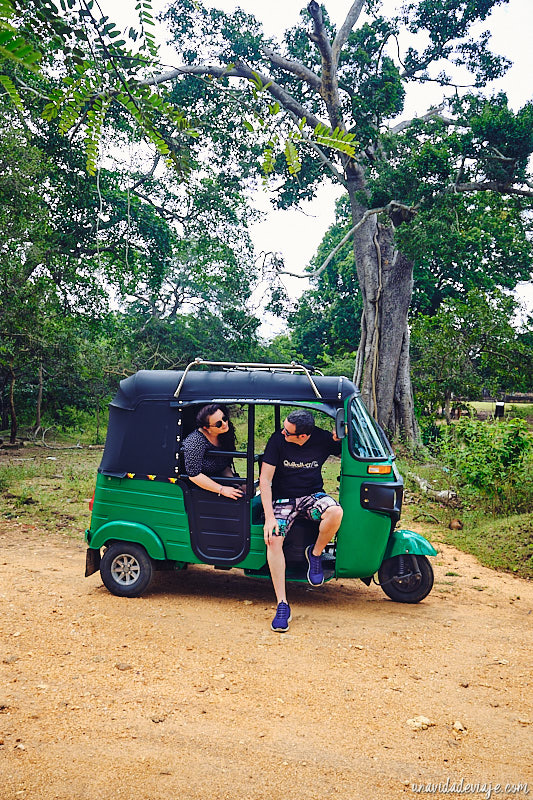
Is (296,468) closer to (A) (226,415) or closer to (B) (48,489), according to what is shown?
(A) (226,415)

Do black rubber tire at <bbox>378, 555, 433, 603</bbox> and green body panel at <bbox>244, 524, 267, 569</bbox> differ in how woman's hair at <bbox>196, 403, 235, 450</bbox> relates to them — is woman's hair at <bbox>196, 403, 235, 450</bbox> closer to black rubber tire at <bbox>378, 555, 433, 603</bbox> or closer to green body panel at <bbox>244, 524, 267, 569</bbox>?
green body panel at <bbox>244, 524, 267, 569</bbox>

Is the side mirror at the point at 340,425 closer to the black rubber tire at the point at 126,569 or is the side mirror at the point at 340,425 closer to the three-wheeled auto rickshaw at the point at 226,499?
the three-wheeled auto rickshaw at the point at 226,499

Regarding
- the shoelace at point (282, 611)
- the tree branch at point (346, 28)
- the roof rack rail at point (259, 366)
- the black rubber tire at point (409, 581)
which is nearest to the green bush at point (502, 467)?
the black rubber tire at point (409, 581)

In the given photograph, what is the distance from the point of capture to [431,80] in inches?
671

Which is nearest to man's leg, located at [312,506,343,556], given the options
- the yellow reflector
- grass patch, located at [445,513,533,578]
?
the yellow reflector

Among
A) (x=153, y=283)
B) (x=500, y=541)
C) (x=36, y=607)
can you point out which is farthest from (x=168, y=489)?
(x=153, y=283)

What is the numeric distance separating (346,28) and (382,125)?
2.56 metres

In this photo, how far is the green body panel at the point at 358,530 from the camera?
5727 millimetres

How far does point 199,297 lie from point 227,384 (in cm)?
2060

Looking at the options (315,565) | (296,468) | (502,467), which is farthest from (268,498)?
(502,467)

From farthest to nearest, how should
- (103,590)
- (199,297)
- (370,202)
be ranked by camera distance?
(199,297), (370,202), (103,590)

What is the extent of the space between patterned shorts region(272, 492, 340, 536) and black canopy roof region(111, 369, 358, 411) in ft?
2.68

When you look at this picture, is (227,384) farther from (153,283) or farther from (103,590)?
(153,283)

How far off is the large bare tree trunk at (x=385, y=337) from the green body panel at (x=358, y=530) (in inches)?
400
